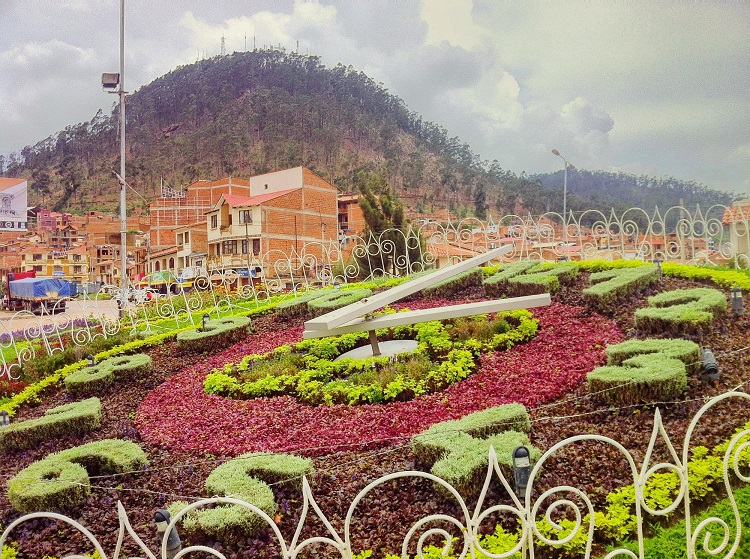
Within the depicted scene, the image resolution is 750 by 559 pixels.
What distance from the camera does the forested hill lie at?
5.38 metres

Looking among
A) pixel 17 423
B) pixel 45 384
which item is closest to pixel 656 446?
pixel 17 423

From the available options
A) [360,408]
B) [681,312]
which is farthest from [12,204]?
[681,312]

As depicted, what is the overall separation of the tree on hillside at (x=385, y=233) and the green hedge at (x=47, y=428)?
363 cm

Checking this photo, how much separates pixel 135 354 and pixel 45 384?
0.70m

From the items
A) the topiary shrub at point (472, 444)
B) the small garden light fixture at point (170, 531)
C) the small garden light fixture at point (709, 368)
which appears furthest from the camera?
the small garden light fixture at point (709, 368)

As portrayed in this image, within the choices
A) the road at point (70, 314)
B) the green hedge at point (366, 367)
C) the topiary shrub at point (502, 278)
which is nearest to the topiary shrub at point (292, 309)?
the green hedge at point (366, 367)

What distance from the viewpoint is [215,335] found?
5395mm

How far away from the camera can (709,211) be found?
5504mm

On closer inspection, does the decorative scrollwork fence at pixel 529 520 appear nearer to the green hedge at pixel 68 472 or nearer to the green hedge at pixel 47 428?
the green hedge at pixel 68 472

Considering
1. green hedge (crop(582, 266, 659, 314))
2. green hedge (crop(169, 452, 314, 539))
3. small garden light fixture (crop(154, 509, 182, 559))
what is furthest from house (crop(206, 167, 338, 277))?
small garden light fixture (crop(154, 509, 182, 559))

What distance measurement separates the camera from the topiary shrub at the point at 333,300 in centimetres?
579

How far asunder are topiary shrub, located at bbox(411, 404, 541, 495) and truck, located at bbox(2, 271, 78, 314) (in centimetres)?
342

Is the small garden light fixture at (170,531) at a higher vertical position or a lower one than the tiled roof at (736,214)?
lower

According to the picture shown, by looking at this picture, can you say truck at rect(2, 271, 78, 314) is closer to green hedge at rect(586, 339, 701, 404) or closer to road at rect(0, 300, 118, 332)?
road at rect(0, 300, 118, 332)
